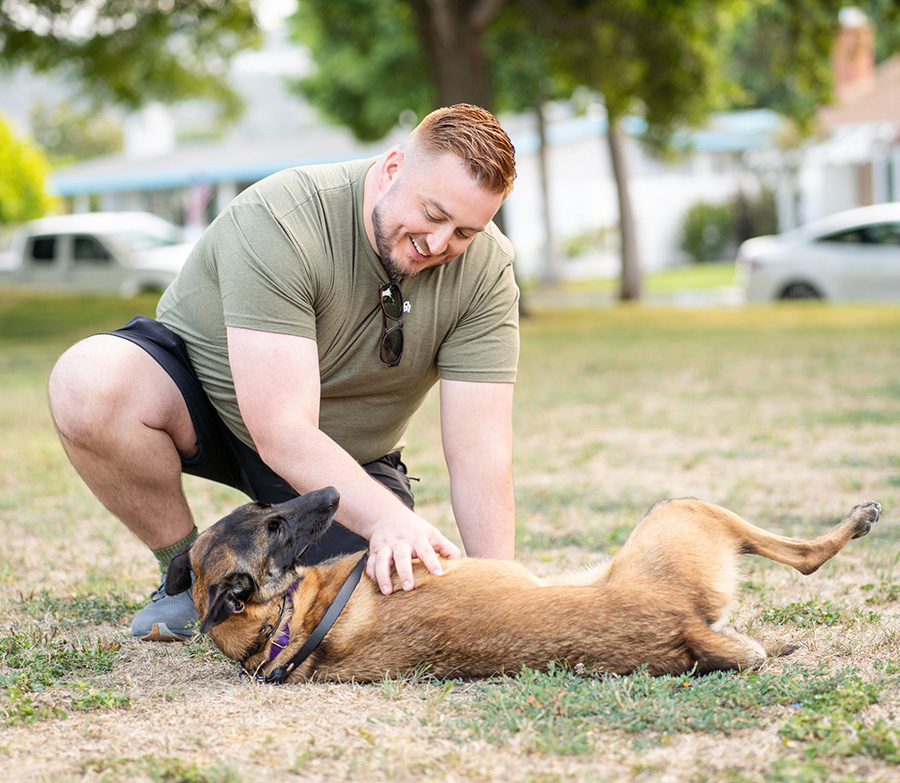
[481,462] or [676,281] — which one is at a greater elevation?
[481,462]

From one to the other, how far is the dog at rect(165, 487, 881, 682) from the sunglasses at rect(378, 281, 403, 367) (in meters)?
0.65

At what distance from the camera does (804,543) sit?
11.3 feet

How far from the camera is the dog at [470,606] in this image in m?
2.97

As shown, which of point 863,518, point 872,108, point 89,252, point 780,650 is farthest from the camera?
point 872,108

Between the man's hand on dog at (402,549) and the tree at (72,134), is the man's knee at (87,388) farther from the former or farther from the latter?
the tree at (72,134)

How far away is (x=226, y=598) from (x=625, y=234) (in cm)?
1933

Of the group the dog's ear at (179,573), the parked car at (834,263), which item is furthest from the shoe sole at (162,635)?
the parked car at (834,263)

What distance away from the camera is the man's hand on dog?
306cm

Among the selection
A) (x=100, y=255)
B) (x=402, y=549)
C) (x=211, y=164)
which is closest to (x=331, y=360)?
(x=402, y=549)

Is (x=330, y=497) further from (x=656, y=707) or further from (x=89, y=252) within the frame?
(x=89, y=252)

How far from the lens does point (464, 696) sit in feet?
9.87

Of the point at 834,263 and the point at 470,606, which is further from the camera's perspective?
the point at 834,263

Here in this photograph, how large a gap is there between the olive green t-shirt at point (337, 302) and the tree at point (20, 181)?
27.1 metres

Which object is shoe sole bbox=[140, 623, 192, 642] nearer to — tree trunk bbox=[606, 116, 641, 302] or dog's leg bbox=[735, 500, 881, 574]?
dog's leg bbox=[735, 500, 881, 574]
